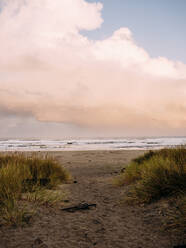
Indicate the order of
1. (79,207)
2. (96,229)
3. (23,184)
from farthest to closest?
(23,184), (79,207), (96,229)

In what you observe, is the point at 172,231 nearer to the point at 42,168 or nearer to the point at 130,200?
the point at 130,200

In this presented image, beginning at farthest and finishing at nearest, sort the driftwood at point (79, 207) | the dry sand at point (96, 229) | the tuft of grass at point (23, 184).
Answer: the driftwood at point (79, 207) → the tuft of grass at point (23, 184) → the dry sand at point (96, 229)

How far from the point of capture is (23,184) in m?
5.61

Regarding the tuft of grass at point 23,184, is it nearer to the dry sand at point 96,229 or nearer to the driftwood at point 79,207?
the dry sand at point 96,229

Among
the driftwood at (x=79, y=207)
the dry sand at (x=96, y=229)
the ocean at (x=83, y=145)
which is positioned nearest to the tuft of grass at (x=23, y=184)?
the dry sand at (x=96, y=229)

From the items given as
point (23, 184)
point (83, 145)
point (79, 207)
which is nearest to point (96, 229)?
point (79, 207)

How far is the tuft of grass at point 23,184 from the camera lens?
394 centimetres

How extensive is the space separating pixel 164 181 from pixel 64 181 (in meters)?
3.92

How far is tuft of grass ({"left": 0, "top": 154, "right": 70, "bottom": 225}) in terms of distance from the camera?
3.94m

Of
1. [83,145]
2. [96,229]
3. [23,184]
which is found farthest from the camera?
[83,145]

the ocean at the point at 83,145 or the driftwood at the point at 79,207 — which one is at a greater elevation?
the ocean at the point at 83,145

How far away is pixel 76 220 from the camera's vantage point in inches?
166

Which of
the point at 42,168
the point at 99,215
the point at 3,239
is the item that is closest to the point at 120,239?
the point at 99,215

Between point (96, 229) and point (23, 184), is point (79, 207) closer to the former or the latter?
point (96, 229)
